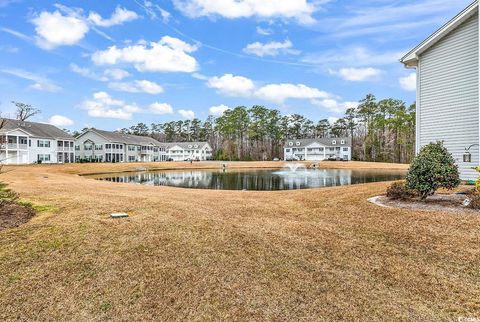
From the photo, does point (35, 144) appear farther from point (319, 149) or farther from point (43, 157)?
point (319, 149)

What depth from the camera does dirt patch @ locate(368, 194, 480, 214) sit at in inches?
330

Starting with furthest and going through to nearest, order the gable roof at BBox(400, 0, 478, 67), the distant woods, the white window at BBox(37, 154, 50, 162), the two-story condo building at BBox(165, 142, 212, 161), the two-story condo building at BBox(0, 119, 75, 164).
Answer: the two-story condo building at BBox(165, 142, 212, 161) < the distant woods < the white window at BBox(37, 154, 50, 162) < the two-story condo building at BBox(0, 119, 75, 164) < the gable roof at BBox(400, 0, 478, 67)

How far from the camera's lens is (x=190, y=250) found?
20.1 ft

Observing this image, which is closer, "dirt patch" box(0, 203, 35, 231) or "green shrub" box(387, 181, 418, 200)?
"dirt patch" box(0, 203, 35, 231)

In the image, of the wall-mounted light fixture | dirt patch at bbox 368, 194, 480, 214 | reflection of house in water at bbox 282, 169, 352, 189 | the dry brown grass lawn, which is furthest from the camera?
reflection of house in water at bbox 282, 169, 352, 189

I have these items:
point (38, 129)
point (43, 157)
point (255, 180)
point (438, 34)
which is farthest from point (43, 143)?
point (438, 34)

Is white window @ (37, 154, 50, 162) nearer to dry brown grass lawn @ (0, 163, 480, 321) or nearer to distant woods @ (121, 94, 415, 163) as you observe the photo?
distant woods @ (121, 94, 415, 163)

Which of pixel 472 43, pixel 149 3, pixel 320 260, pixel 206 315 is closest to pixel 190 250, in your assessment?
pixel 206 315

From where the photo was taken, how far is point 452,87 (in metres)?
14.0

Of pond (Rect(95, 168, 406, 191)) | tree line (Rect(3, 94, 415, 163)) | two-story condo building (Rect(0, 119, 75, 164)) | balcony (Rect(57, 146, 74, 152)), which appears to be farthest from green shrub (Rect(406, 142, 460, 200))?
tree line (Rect(3, 94, 415, 163))

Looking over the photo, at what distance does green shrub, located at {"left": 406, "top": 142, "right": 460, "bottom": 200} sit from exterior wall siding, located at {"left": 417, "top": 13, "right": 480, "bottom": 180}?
219 inches

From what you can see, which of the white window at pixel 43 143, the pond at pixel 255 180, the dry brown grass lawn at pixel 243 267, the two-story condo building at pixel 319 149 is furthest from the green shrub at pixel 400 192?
the two-story condo building at pixel 319 149

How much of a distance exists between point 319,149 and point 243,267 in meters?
82.3

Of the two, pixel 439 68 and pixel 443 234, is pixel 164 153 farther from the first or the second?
pixel 443 234
